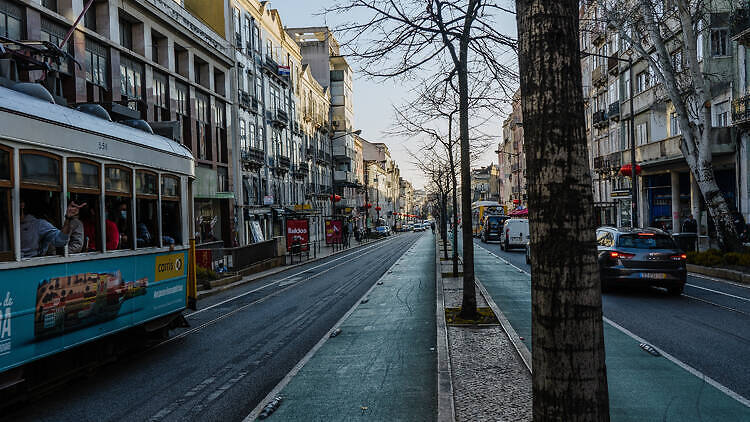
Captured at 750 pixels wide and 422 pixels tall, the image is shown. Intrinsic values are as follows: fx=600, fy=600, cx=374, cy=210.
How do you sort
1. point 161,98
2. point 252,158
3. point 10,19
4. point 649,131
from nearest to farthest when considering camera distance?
point 10,19 → point 161,98 → point 649,131 → point 252,158

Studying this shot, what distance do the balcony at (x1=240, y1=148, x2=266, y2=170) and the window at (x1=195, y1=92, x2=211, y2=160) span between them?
18.2 feet

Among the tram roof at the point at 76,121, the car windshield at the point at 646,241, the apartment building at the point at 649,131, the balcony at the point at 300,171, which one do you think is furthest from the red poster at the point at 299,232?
the tram roof at the point at 76,121

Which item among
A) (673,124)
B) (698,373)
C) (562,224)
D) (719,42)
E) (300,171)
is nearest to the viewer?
(562,224)

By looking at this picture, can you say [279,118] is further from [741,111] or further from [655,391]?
[655,391]

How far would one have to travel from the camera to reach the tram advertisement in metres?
6.13

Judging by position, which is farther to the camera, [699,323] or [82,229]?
[699,323]

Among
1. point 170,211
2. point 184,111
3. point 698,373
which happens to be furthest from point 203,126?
point 698,373

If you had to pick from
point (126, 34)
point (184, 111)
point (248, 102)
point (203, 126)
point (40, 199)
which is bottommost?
point (40, 199)

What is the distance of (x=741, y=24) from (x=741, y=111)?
12.0 feet

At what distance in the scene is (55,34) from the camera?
20.4 metres

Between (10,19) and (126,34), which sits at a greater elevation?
(126,34)

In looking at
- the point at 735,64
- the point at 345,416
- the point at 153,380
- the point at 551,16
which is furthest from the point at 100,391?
the point at 735,64

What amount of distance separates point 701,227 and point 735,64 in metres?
9.81

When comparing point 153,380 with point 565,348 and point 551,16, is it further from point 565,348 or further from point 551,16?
point 551,16
